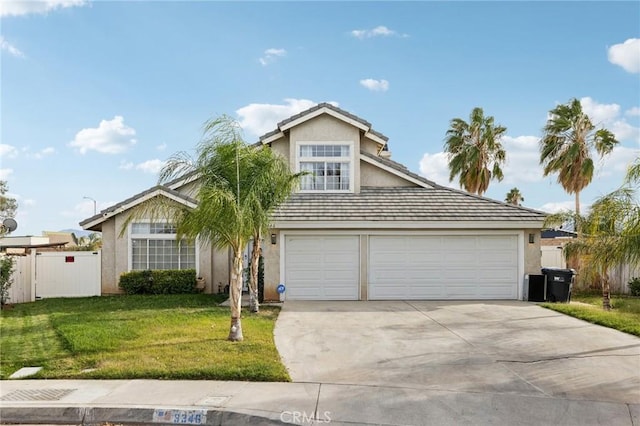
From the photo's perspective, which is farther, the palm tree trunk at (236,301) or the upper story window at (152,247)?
the upper story window at (152,247)

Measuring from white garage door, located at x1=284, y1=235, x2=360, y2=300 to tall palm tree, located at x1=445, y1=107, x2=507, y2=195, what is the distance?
15.6 meters

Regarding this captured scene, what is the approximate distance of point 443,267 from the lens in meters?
14.6

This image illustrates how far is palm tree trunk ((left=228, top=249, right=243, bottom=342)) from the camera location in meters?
8.57

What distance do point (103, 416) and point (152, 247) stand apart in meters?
11.8

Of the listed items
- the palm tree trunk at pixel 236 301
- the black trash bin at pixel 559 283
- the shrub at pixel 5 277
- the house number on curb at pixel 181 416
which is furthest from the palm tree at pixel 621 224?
the shrub at pixel 5 277

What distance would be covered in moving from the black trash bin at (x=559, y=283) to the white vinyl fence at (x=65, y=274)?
15.5 metres

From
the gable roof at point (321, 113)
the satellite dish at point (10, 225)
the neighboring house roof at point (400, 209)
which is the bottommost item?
the satellite dish at point (10, 225)

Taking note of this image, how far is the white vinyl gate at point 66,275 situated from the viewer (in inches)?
645

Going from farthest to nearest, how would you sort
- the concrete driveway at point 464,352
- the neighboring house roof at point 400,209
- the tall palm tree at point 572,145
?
1. the tall palm tree at point 572,145
2. the neighboring house roof at point 400,209
3. the concrete driveway at point 464,352

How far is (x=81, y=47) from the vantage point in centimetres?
1302

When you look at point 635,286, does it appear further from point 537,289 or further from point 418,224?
point 418,224

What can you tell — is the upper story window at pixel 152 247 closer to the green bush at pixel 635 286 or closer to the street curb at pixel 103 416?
the street curb at pixel 103 416

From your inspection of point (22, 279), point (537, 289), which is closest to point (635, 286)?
point (537, 289)

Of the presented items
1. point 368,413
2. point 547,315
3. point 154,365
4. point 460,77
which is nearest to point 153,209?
point 154,365
